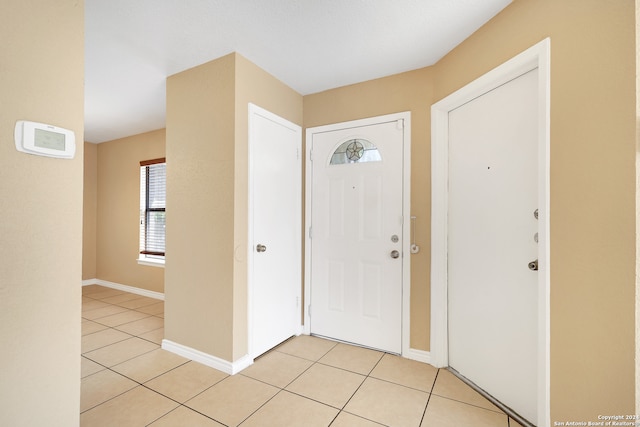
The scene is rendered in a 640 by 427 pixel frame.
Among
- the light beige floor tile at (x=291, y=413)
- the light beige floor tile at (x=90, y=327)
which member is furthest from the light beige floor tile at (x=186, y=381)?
the light beige floor tile at (x=90, y=327)

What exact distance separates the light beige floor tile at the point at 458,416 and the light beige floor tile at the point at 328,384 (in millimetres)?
497

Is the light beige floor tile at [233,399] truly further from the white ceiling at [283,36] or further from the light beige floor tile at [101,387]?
the white ceiling at [283,36]

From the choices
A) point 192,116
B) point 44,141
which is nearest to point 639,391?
point 44,141

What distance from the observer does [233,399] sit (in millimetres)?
1830

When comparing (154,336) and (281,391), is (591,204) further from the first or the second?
(154,336)

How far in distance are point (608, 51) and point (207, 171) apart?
2388 millimetres

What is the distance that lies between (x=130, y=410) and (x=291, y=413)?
3.22 feet

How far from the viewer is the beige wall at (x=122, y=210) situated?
4188 millimetres

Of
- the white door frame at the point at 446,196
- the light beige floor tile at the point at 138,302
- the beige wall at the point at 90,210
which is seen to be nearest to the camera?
the white door frame at the point at 446,196

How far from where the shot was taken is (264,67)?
235cm

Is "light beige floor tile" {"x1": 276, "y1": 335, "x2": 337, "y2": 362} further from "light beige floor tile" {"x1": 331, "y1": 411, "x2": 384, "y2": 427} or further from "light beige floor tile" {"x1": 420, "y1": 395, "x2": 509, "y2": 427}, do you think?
"light beige floor tile" {"x1": 420, "y1": 395, "x2": 509, "y2": 427}

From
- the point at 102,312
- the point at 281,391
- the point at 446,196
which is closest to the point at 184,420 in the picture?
the point at 281,391

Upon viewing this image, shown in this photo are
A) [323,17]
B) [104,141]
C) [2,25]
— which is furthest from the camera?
[104,141]

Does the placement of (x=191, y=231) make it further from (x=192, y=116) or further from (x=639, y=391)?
(x=639, y=391)
